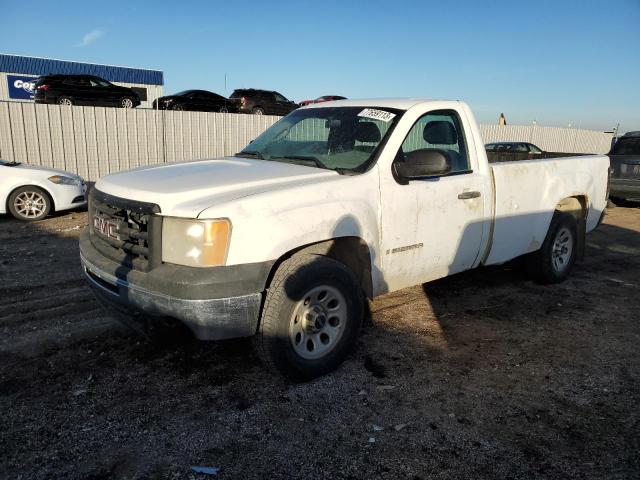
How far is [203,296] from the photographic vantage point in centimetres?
257

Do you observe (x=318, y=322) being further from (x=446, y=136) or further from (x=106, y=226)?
(x=446, y=136)

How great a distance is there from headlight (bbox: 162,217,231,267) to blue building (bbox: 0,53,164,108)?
34207 mm

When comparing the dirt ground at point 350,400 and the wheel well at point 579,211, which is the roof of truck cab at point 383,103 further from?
the wheel well at point 579,211

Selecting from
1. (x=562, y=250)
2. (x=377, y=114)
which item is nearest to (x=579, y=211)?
(x=562, y=250)

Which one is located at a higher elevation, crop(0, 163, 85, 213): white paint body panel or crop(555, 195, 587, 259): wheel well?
crop(555, 195, 587, 259): wheel well

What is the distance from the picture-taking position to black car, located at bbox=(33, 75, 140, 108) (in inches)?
699

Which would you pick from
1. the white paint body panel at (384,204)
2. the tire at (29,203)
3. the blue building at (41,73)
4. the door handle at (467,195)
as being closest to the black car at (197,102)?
the tire at (29,203)

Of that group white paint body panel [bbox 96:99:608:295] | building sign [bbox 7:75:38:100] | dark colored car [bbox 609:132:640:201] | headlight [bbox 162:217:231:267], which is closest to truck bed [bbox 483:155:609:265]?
white paint body panel [bbox 96:99:608:295]

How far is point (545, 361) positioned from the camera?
11.7ft

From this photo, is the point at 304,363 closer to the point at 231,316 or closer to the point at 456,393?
the point at 231,316

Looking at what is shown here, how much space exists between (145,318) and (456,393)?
6.62 ft

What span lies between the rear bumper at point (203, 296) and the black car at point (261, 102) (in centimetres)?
2003

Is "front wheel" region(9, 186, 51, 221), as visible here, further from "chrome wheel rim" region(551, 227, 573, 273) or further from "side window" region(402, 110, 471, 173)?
Result: "chrome wheel rim" region(551, 227, 573, 273)

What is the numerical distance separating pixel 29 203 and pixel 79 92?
1214 centimetres
